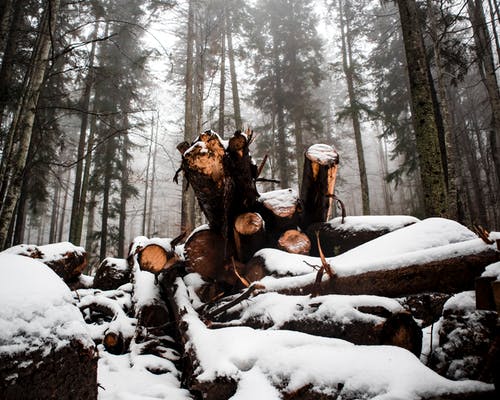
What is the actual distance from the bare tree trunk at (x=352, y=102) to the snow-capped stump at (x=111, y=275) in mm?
11224

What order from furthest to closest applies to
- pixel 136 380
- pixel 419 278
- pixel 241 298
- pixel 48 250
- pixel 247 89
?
pixel 247 89 < pixel 48 250 < pixel 241 298 < pixel 136 380 < pixel 419 278

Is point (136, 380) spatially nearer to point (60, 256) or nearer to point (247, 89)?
point (60, 256)

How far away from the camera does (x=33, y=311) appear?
1.56 m

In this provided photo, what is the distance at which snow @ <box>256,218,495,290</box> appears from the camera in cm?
236

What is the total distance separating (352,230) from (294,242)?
0.89 metres

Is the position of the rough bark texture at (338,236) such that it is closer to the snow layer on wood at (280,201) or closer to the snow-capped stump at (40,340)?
the snow layer on wood at (280,201)

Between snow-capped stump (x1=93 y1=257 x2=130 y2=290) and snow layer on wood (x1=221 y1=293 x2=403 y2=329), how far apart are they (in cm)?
333

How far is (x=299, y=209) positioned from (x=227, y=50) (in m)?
13.6

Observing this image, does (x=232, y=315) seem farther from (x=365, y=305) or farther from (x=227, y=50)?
(x=227, y=50)

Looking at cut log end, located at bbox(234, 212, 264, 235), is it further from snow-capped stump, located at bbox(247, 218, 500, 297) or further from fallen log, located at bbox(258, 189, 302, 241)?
snow-capped stump, located at bbox(247, 218, 500, 297)

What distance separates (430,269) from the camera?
7.78 feet

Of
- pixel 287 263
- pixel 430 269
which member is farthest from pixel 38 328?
pixel 430 269

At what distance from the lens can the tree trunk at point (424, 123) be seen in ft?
16.9

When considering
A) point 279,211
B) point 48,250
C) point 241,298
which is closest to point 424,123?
point 279,211
